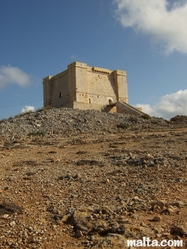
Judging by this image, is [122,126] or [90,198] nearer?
[90,198]

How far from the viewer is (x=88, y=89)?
2988 cm

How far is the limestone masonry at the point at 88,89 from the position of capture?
28.5 metres

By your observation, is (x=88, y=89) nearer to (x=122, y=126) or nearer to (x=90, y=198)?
(x=122, y=126)

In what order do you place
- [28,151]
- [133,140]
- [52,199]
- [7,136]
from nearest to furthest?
[52,199], [28,151], [133,140], [7,136]

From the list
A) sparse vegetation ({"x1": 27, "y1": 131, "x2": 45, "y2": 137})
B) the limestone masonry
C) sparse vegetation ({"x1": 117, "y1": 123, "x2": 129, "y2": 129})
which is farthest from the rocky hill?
the limestone masonry

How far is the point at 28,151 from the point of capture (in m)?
10.6

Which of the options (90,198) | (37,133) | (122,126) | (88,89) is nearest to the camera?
(90,198)

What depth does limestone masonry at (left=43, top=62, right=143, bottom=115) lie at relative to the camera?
28500mm

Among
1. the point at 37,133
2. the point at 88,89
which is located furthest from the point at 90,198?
the point at 88,89

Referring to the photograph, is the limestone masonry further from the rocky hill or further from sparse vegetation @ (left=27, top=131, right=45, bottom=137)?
the rocky hill

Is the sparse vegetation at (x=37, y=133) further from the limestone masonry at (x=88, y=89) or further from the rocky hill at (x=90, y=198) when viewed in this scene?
the limestone masonry at (x=88, y=89)

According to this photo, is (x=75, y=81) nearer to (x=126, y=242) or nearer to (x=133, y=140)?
(x=133, y=140)

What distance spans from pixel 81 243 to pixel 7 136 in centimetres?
1194

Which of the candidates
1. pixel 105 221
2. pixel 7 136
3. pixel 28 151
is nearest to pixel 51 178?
pixel 105 221
